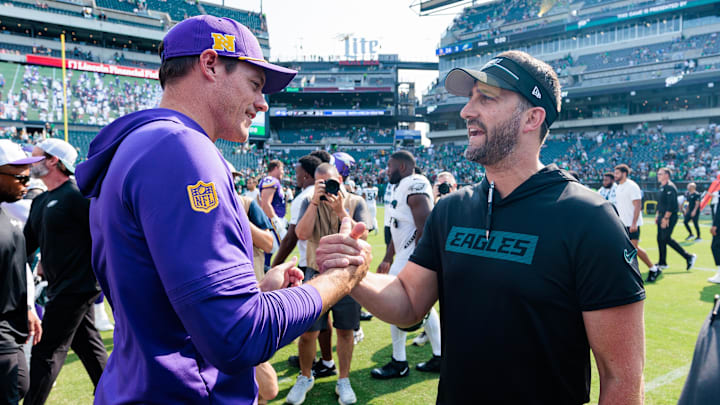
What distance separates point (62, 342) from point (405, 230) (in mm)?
3780

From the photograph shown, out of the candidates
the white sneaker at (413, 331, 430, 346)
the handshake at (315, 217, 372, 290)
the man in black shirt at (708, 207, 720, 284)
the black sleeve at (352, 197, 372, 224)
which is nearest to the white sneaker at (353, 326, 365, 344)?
the white sneaker at (413, 331, 430, 346)

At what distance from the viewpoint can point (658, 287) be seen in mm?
8703

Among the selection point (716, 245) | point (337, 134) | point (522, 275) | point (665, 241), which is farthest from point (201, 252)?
point (337, 134)

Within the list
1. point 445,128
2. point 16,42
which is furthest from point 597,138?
point 16,42

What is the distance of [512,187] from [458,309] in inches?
26.2

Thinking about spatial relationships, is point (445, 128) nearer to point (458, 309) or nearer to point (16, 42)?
point (16, 42)

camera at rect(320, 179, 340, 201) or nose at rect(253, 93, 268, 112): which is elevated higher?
nose at rect(253, 93, 268, 112)

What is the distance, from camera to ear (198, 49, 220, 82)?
5.08 ft

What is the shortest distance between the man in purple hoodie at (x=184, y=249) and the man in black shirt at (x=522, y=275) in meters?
0.58

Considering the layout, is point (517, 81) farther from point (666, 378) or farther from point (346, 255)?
point (666, 378)

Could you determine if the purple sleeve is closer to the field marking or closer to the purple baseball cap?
the purple baseball cap

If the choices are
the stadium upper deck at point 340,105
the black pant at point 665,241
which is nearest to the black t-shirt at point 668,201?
the black pant at point 665,241

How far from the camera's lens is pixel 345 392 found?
4.43 m

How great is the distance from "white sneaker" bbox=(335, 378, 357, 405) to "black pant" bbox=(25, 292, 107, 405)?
2.31 m
